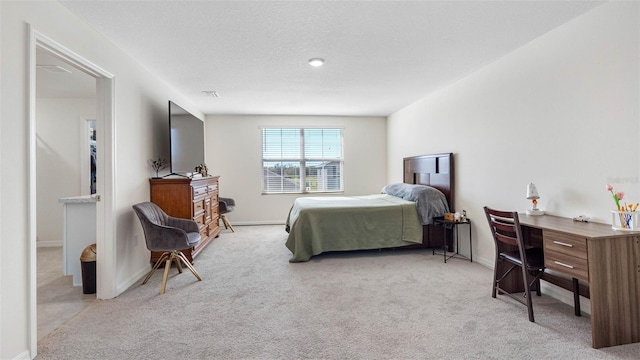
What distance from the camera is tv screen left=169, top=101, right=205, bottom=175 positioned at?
385 cm

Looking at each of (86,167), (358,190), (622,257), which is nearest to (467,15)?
(622,257)

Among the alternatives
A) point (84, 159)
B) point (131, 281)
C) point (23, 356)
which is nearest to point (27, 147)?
point (23, 356)

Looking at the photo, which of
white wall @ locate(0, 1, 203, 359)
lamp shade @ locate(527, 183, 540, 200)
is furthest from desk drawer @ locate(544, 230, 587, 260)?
white wall @ locate(0, 1, 203, 359)

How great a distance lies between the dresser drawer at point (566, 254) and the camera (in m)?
1.93

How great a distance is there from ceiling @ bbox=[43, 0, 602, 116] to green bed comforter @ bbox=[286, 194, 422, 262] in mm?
1743

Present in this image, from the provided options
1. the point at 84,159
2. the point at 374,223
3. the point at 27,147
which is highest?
the point at 84,159

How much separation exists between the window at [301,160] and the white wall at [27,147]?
3142 mm

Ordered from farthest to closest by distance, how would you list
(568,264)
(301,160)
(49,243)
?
1. (301,160)
2. (49,243)
3. (568,264)

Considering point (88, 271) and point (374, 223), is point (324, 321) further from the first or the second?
point (88, 271)

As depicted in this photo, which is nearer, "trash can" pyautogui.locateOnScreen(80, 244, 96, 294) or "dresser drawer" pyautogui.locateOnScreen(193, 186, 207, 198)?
"trash can" pyautogui.locateOnScreen(80, 244, 96, 294)

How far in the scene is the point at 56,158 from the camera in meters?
4.62

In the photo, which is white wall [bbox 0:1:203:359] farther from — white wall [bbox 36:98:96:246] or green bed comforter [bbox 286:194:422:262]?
white wall [bbox 36:98:96:246]

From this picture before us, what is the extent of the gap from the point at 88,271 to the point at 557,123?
4.56 meters

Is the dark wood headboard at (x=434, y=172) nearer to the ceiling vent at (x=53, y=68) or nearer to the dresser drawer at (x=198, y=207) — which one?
the dresser drawer at (x=198, y=207)
